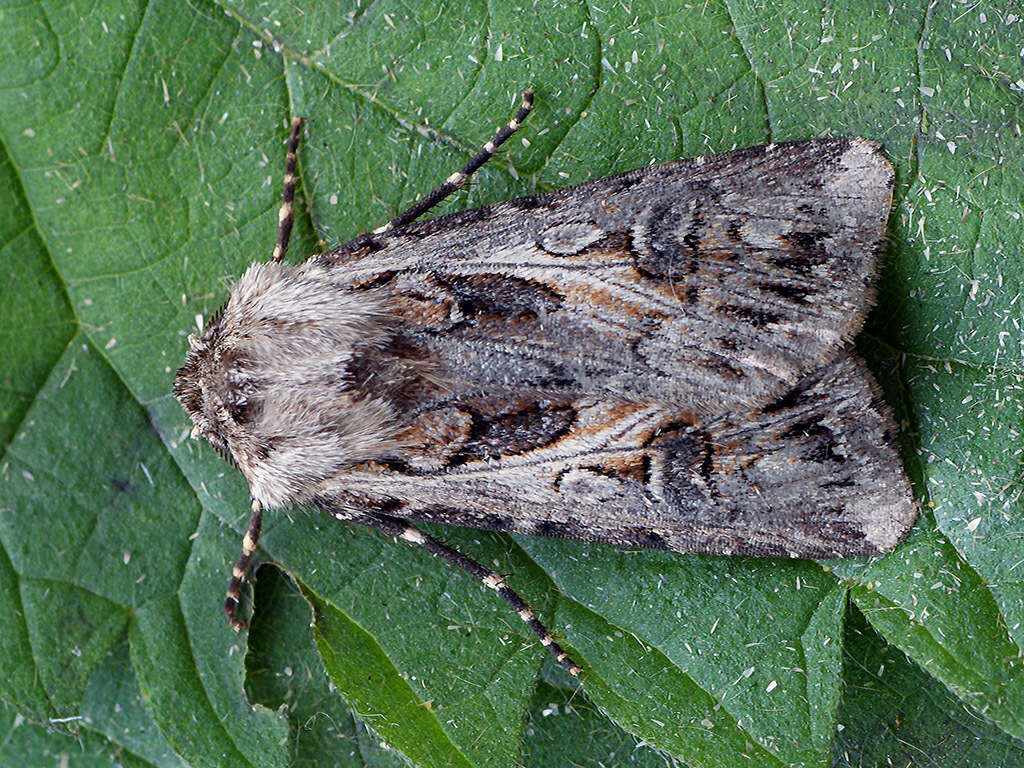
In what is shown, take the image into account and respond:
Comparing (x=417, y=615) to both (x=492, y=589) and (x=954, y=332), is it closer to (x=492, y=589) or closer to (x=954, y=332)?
(x=492, y=589)

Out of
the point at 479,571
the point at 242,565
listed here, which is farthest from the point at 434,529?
the point at 242,565

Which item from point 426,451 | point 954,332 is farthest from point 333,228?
point 954,332

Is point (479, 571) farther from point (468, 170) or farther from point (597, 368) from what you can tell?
point (468, 170)

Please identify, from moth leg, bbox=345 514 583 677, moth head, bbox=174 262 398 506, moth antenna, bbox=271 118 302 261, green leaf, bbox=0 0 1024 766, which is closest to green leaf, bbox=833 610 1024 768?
green leaf, bbox=0 0 1024 766

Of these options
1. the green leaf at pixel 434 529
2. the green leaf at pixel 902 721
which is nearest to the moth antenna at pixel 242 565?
the green leaf at pixel 434 529

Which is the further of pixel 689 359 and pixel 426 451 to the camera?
pixel 426 451

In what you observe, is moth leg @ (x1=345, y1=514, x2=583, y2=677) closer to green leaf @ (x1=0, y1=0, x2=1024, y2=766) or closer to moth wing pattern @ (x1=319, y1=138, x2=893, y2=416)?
green leaf @ (x1=0, y1=0, x2=1024, y2=766)
